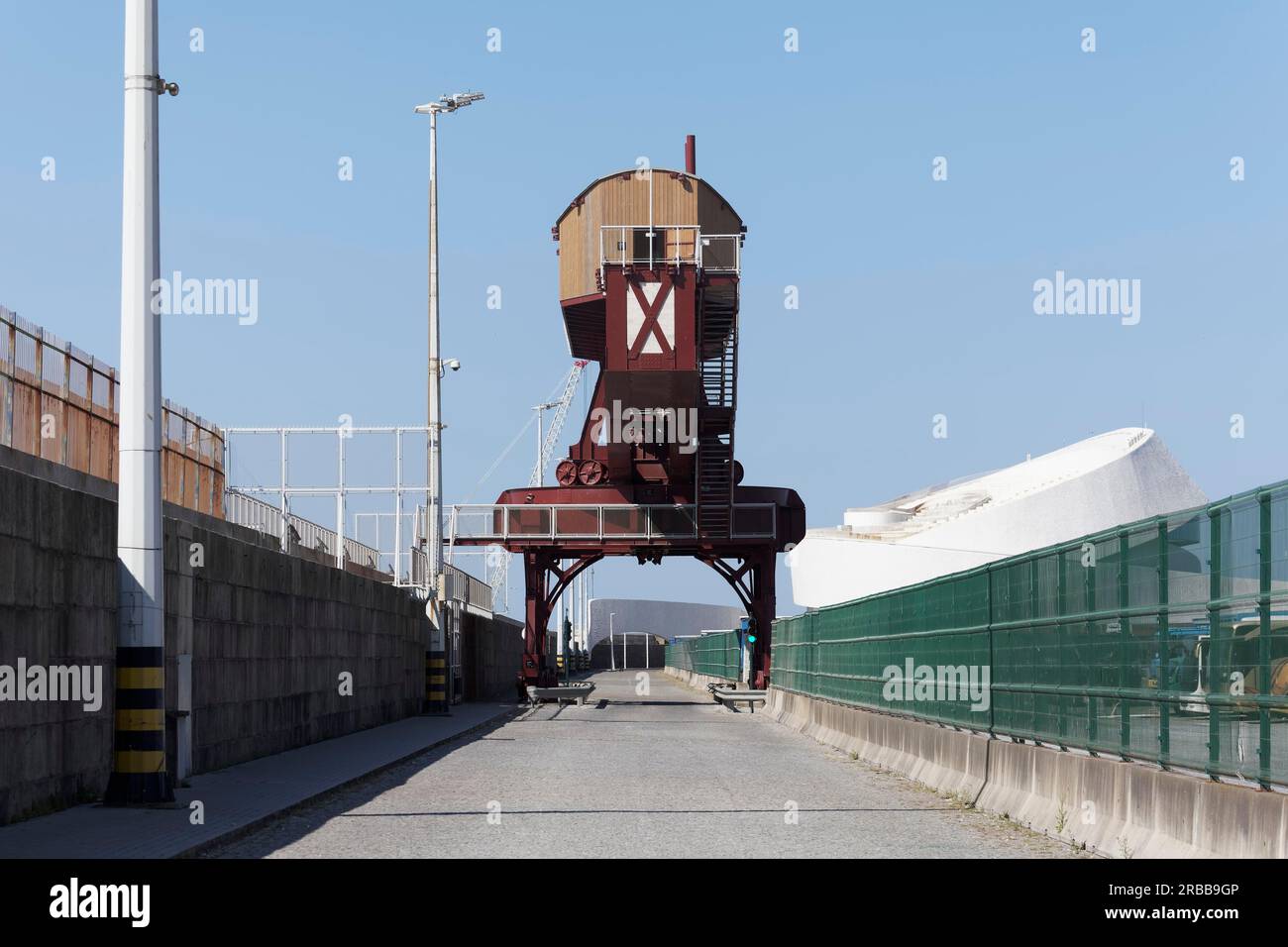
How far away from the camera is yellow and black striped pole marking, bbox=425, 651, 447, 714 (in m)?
36.8

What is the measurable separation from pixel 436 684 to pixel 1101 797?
84.1 feet

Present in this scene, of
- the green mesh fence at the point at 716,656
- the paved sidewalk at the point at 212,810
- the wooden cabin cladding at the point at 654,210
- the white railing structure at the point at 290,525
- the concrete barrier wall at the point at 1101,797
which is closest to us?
the concrete barrier wall at the point at 1101,797

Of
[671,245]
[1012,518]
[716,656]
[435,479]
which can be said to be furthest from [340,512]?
[1012,518]

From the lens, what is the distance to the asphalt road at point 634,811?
40.5 feet

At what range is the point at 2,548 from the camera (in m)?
13.0

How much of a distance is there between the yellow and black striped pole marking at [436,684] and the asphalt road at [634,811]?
34.6ft

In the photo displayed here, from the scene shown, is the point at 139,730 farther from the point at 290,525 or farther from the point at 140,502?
the point at 290,525

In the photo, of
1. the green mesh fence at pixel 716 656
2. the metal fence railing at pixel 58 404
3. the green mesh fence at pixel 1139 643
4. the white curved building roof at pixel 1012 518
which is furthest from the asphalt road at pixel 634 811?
the white curved building roof at pixel 1012 518

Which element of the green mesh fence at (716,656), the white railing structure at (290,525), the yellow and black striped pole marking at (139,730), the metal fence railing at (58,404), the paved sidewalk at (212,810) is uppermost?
the metal fence railing at (58,404)

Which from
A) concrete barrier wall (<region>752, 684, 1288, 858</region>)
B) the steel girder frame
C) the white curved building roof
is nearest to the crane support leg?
the steel girder frame

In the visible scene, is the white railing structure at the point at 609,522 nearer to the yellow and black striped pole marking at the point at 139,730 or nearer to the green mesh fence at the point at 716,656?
the green mesh fence at the point at 716,656

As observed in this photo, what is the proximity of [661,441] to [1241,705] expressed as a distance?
38.9 meters

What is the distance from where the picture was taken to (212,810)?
14.7 meters
